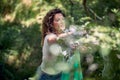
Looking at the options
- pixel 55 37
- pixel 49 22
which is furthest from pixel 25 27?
pixel 55 37

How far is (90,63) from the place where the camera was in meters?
2.55

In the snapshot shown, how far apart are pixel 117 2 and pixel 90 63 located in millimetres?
1959

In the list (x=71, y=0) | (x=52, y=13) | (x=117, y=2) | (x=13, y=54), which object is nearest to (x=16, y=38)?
(x=13, y=54)

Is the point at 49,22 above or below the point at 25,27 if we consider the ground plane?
above

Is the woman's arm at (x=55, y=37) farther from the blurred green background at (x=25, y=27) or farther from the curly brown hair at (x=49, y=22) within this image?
the blurred green background at (x=25, y=27)

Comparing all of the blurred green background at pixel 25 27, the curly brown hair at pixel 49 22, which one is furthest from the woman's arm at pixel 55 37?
the blurred green background at pixel 25 27

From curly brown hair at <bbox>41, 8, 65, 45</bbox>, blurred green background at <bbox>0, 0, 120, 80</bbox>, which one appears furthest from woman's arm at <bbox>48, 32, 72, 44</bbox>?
blurred green background at <bbox>0, 0, 120, 80</bbox>

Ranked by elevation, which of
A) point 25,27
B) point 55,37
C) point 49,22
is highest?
point 55,37

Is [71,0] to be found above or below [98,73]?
below

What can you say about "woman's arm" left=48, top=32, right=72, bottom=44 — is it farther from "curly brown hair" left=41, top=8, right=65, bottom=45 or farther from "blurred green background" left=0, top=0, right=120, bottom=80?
"blurred green background" left=0, top=0, right=120, bottom=80

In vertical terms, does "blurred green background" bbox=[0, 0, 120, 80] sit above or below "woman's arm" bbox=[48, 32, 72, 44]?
below

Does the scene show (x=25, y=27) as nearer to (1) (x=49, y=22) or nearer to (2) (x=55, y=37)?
(1) (x=49, y=22)

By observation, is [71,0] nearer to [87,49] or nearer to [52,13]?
[52,13]

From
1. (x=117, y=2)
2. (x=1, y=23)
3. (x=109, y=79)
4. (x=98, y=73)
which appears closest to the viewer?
(x=109, y=79)
